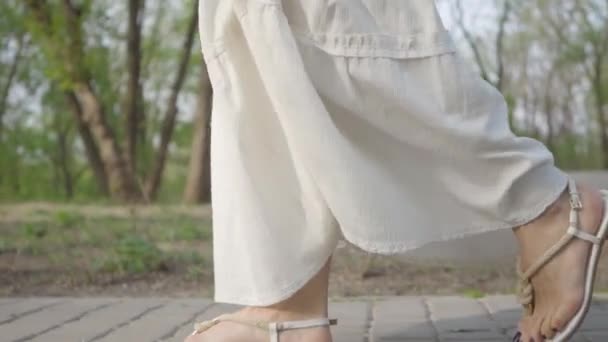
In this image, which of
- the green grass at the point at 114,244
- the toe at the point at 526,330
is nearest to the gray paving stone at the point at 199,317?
the toe at the point at 526,330

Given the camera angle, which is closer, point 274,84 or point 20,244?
point 274,84

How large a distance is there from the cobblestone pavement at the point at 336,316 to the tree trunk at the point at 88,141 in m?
13.0

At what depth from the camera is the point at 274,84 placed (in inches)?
86.5

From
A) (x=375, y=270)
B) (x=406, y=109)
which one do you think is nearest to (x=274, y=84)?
(x=406, y=109)

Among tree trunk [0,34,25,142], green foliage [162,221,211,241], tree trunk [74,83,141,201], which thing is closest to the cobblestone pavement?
green foliage [162,221,211,241]

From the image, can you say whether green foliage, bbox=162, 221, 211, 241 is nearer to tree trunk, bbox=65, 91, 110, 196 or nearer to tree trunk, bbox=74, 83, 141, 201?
tree trunk, bbox=74, 83, 141, 201

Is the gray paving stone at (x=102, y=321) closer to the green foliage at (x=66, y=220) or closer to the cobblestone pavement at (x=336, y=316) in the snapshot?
the cobblestone pavement at (x=336, y=316)

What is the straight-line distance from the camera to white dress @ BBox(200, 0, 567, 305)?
7.16ft

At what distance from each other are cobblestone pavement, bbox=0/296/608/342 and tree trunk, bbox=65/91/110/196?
13.0 m

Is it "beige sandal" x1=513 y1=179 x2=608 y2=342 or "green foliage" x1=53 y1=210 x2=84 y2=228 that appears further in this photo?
"green foliage" x1=53 y1=210 x2=84 y2=228

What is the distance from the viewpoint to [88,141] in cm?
1914

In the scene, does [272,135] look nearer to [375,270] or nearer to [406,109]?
[406,109]

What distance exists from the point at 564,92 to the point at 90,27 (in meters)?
19.3

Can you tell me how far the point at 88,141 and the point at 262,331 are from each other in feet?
56.8
